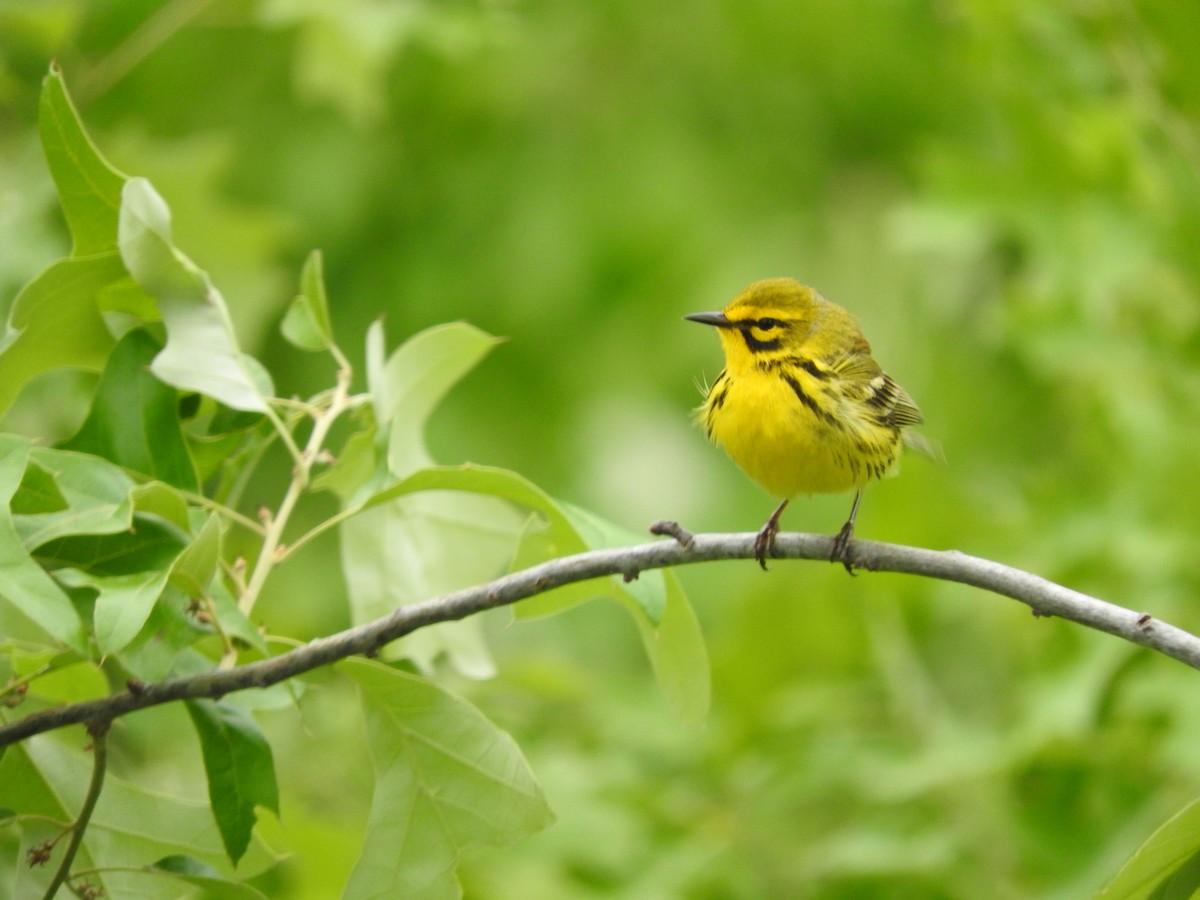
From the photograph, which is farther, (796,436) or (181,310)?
(796,436)

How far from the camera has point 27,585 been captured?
1.29 metres

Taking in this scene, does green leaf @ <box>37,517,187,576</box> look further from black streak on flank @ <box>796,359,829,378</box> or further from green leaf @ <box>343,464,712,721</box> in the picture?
black streak on flank @ <box>796,359,829,378</box>

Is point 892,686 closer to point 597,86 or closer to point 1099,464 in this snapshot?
point 1099,464

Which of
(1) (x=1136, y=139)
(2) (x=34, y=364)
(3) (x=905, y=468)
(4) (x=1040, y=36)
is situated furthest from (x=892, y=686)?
(2) (x=34, y=364)

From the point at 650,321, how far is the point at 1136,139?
246 centimetres

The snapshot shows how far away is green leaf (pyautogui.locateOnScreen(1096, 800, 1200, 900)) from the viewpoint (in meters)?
1.31

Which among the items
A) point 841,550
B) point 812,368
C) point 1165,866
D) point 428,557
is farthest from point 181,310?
point 1165,866

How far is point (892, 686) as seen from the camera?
137 inches

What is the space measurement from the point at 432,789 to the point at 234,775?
22 cm

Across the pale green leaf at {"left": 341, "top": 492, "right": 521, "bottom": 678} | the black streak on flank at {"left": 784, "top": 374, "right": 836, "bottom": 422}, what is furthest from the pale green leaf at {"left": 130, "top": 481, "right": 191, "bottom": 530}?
the black streak on flank at {"left": 784, "top": 374, "right": 836, "bottom": 422}

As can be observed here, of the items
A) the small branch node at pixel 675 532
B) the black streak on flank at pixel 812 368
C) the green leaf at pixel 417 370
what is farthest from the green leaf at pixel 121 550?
the black streak on flank at pixel 812 368

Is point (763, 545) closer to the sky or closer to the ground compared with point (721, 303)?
closer to the ground

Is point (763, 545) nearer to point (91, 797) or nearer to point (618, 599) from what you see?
point (618, 599)

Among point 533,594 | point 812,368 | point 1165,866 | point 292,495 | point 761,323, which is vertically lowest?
point 1165,866
